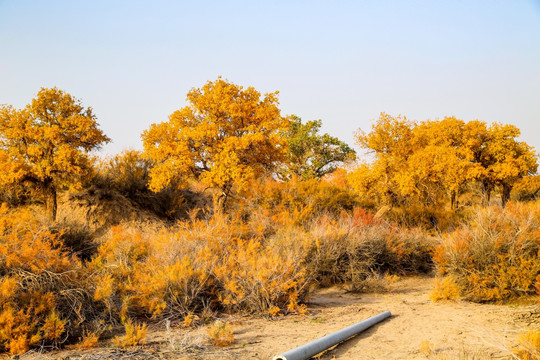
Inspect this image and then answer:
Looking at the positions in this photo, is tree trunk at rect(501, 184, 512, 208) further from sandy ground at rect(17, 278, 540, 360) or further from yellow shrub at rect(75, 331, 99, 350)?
yellow shrub at rect(75, 331, 99, 350)

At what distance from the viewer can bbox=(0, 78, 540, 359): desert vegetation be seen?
21.5 feet

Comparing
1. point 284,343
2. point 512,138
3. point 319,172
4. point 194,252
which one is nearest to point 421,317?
point 284,343

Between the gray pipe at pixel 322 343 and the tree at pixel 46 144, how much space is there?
1707cm

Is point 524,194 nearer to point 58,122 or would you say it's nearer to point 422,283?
point 422,283

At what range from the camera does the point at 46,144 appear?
64.3 feet

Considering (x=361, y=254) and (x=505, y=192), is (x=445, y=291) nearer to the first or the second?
(x=361, y=254)

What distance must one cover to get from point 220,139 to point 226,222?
8410mm

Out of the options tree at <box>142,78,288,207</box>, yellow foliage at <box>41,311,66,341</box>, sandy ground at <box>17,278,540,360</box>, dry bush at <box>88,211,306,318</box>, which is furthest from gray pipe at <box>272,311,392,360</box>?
tree at <box>142,78,288,207</box>

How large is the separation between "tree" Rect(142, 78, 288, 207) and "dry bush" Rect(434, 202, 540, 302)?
10.5 m

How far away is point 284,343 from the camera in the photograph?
5.59 metres

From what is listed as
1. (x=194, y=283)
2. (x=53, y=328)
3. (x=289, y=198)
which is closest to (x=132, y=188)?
(x=289, y=198)

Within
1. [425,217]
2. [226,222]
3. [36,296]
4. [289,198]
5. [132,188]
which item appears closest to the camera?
[36,296]

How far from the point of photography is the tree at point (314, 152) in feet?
129

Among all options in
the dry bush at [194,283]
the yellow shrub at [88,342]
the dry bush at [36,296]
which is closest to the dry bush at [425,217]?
the dry bush at [194,283]
